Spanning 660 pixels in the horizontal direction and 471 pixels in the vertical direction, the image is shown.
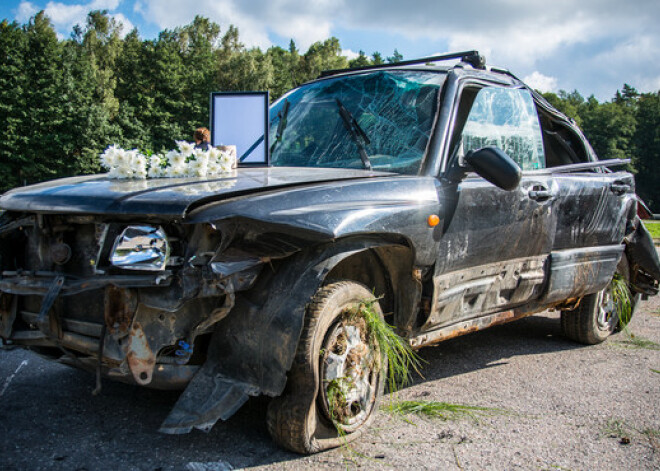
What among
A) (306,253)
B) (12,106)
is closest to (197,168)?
(306,253)

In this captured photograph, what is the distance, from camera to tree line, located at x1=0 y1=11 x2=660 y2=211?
4281cm

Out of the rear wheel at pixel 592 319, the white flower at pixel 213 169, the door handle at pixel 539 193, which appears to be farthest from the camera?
the rear wheel at pixel 592 319

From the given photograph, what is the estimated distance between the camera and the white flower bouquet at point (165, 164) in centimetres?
339

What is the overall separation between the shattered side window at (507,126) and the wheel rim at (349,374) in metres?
1.50

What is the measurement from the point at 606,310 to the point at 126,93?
5922 centimetres

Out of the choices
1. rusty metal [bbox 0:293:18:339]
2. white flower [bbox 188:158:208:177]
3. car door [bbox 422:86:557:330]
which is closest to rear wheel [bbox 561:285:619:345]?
car door [bbox 422:86:557:330]

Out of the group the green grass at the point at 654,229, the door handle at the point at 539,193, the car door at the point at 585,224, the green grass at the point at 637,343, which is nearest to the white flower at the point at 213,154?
the door handle at the point at 539,193

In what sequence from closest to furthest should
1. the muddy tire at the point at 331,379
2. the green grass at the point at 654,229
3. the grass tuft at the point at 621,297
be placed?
the muddy tire at the point at 331,379
the grass tuft at the point at 621,297
the green grass at the point at 654,229

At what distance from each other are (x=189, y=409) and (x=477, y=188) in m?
2.16

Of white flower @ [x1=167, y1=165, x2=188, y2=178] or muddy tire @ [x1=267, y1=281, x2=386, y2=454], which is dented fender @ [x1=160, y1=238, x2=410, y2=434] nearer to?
muddy tire @ [x1=267, y1=281, x2=386, y2=454]

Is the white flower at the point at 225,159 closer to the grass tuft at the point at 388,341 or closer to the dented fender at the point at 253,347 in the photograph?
the dented fender at the point at 253,347

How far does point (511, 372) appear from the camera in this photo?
4.49m

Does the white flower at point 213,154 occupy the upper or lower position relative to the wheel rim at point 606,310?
upper

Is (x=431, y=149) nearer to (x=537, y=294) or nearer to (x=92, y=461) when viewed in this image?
(x=537, y=294)
